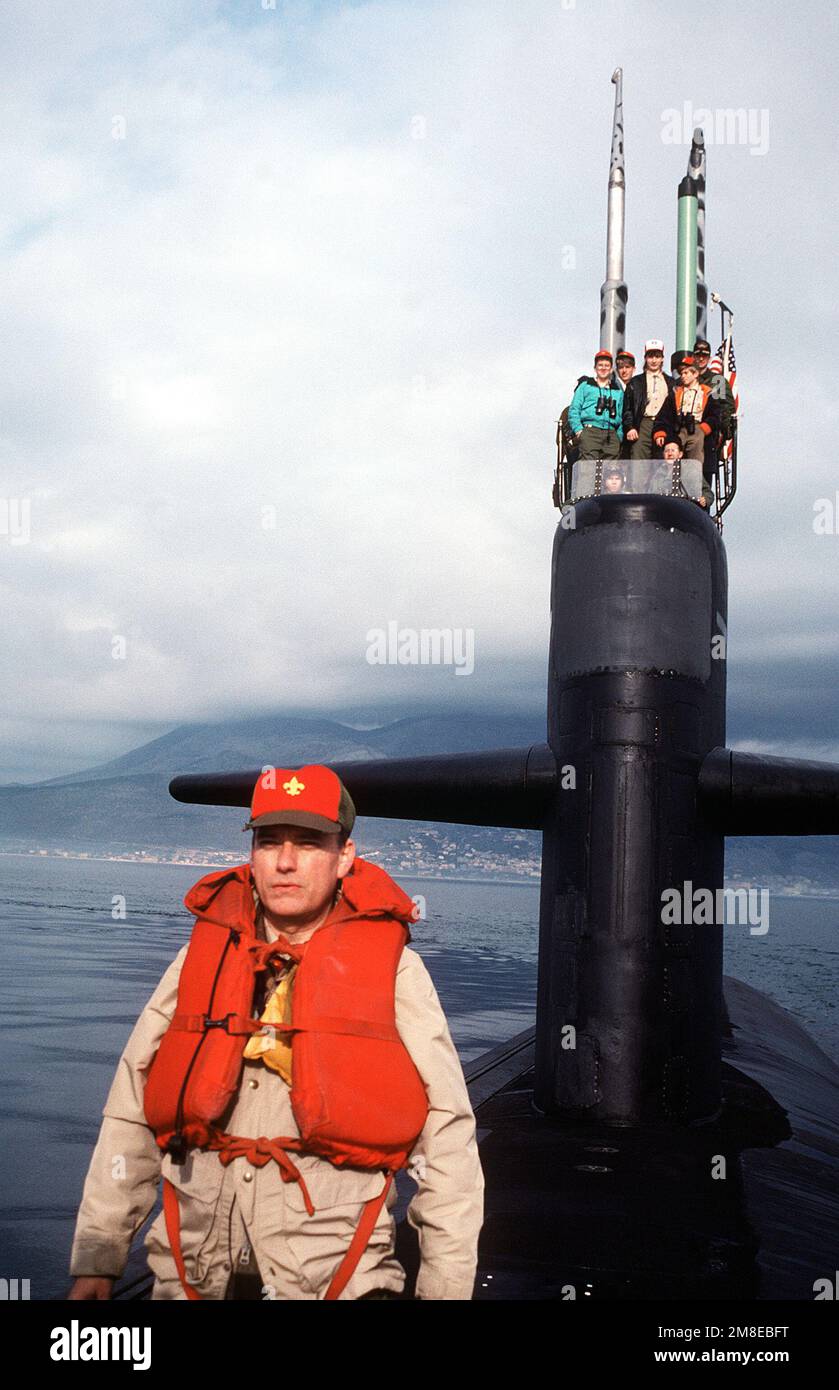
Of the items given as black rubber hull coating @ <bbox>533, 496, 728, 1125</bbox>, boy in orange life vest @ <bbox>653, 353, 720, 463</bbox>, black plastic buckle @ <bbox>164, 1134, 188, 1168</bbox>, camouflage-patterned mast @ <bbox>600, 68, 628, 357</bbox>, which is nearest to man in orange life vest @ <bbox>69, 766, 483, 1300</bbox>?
black plastic buckle @ <bbox>164, 1134, 188, 1168</bbox>

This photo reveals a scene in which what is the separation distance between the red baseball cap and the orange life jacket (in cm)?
27

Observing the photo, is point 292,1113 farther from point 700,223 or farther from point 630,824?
point 700,223

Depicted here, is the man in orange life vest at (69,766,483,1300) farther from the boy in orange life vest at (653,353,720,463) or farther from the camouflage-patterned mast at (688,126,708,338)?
the camouflage-patterned mast at (688,126,708,338)

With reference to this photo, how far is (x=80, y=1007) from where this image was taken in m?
24.9

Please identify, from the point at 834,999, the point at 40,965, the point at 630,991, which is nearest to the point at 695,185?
the point at 630,991

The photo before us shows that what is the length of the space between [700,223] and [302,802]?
11.1 m

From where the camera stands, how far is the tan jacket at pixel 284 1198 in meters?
2.78

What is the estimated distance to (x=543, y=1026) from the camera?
7.04m

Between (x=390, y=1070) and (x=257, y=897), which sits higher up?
(x=257, y=897)

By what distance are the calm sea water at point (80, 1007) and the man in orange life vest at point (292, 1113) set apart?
11.3 ft

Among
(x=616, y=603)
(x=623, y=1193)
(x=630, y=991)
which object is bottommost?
(x=623, y=1193)

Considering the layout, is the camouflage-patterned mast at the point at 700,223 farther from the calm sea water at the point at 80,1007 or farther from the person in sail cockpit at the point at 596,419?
the calm sea water at the point at 80,1007
